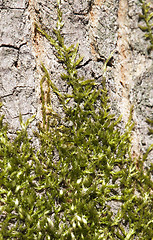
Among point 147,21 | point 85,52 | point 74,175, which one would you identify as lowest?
point 74,175

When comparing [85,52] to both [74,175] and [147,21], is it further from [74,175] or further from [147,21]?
[74,175]

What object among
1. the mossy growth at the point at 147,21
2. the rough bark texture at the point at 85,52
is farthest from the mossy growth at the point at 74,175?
the mossy growth at the point at 147,21

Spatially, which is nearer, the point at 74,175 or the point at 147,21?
the point at 74,175

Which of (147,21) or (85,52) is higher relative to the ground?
(147,21)

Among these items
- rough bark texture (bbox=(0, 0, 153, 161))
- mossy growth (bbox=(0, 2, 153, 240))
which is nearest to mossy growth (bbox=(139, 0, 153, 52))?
rough bark texture (bbox=(0, 0, 153, 161))

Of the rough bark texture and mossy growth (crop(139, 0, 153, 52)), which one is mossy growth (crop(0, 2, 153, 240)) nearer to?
the rough bark texture

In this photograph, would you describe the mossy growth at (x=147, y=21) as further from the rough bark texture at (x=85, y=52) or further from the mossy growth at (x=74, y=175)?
the mossy growth at (x=74, y=175)

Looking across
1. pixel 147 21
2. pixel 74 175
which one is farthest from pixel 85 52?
pixel 74 175
